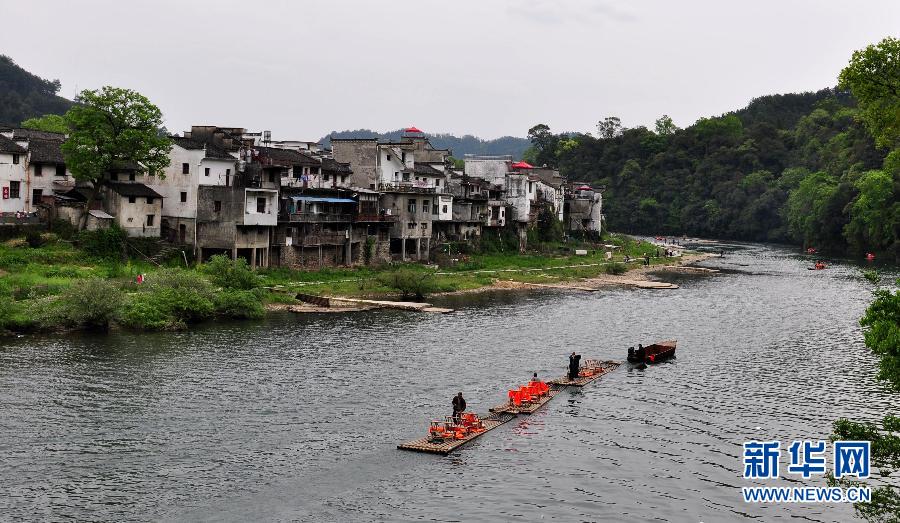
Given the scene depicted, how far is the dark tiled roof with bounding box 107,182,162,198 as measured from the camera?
265ft

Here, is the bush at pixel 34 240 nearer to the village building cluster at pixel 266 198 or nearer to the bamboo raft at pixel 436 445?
the village building cluster at pixel 266 198

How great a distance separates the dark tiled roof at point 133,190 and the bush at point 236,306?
56.0 feet

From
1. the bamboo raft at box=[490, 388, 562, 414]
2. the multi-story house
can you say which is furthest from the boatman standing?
the multi-story house

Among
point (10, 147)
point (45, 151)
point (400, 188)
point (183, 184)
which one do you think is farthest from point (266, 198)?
point (10, 147)

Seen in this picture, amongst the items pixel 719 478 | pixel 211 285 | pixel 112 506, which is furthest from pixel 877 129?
pixel 211 285

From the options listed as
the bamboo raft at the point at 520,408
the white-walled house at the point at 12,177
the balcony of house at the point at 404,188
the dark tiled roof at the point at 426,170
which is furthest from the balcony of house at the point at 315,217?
the bamboo raft at the point at 520,408

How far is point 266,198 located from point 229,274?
47.3 feet

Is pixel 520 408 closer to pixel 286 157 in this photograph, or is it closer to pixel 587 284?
pixel 286 157

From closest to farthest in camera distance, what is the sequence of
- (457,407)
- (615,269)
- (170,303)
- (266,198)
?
(457,407)
(170,303)
(266,198)
(615,269)

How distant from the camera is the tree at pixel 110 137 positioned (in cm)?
7712

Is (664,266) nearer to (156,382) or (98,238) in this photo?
(98,238)

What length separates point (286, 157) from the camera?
92562 millimetres

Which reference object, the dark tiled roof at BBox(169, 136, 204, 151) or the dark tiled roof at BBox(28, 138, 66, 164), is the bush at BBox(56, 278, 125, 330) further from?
the dark tiled roof at BBox(169, 136, 204, 151)

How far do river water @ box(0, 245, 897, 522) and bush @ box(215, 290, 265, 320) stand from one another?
4.76 feet
